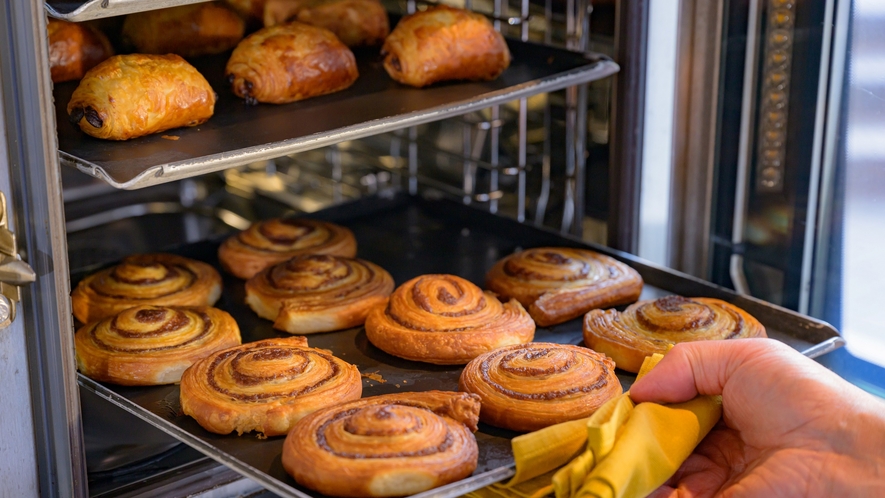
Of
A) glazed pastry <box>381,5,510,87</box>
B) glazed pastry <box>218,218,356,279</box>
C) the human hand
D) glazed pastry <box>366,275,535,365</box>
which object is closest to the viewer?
the human hand

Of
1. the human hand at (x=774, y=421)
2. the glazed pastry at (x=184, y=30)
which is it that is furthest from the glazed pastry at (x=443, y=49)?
the human hand at (x=774, y=421)

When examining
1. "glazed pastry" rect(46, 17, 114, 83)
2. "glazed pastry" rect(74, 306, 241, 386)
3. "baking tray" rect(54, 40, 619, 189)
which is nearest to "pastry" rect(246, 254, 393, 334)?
"glazed pastry" rect(74, 306, 241, 386)

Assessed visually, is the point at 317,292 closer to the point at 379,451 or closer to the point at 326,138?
the point at 326,138

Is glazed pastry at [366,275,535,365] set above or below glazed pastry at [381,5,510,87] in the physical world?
below

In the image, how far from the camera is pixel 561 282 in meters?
2.11

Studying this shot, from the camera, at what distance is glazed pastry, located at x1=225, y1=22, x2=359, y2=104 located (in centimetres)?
197

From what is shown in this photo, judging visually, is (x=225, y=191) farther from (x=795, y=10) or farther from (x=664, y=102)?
(x=795, y=10)

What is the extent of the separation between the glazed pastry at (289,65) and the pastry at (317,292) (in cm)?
37

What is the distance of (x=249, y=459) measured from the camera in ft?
5.04

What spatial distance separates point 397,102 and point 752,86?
758mm

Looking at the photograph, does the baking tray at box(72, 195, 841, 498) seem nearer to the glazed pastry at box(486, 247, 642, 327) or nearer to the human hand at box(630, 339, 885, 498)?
the glazed pastry at box(486, 247, 642, 327)

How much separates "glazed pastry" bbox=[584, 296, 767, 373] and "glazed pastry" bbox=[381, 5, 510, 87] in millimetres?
601

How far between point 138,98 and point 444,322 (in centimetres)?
70

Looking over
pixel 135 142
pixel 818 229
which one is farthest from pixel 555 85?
pixel 135 142
